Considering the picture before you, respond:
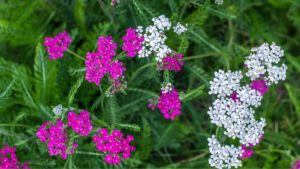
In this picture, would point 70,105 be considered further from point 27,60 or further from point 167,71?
point 27,60

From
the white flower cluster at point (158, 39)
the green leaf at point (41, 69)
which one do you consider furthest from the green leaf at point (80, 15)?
the white flower cluster at point (158, 39)

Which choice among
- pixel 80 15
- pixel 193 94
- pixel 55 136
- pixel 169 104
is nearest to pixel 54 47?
pixel 55 136

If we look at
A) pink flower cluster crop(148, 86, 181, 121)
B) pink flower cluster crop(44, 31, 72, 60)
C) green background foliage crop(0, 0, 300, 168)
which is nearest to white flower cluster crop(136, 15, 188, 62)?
green background foliage crop(0, 0, 300, 168)

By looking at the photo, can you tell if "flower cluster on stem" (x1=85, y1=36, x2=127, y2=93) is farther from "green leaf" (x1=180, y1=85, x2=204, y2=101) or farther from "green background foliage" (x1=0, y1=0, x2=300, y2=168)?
"green leaf" (x1=180, y1=85, x2=204, y2=101)

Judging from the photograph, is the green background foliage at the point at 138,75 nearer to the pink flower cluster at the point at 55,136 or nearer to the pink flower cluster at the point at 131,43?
the pink flower cluster at the point at 55,136

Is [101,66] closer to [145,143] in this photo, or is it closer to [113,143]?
[113,143]
